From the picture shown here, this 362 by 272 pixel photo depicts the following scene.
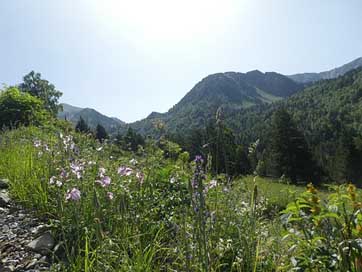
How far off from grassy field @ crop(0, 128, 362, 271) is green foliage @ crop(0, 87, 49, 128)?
886 cm

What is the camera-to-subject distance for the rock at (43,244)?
2.69 m

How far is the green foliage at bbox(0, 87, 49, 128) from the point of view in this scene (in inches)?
508

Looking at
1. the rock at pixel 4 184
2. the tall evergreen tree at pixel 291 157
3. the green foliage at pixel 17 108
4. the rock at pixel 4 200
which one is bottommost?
the tall evergreen tree at pixel 291 157

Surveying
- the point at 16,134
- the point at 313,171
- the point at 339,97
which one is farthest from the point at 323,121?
the point at 16,134

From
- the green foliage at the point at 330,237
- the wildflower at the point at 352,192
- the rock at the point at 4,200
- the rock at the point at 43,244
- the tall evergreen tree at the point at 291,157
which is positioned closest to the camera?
the green foliage at the point at 330,237

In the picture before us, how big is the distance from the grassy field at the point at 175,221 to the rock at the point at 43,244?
0.07 metres

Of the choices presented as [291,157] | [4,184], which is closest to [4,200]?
[4,184]

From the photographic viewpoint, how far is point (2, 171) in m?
4.96

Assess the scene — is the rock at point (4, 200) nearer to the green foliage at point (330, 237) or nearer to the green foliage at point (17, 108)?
the green foliage at point (330, 237)

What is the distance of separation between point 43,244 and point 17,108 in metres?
12.0

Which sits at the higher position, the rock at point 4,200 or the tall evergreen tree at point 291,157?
the rock at point 4,200

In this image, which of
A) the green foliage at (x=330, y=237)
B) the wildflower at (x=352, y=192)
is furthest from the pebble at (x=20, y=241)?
the wildflower at (x=352, y=192)

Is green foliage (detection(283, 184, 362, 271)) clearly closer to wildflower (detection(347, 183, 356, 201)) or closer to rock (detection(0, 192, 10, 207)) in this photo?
wildflower (detection(347, 183, 356, 201))

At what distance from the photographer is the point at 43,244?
2.73 metres
